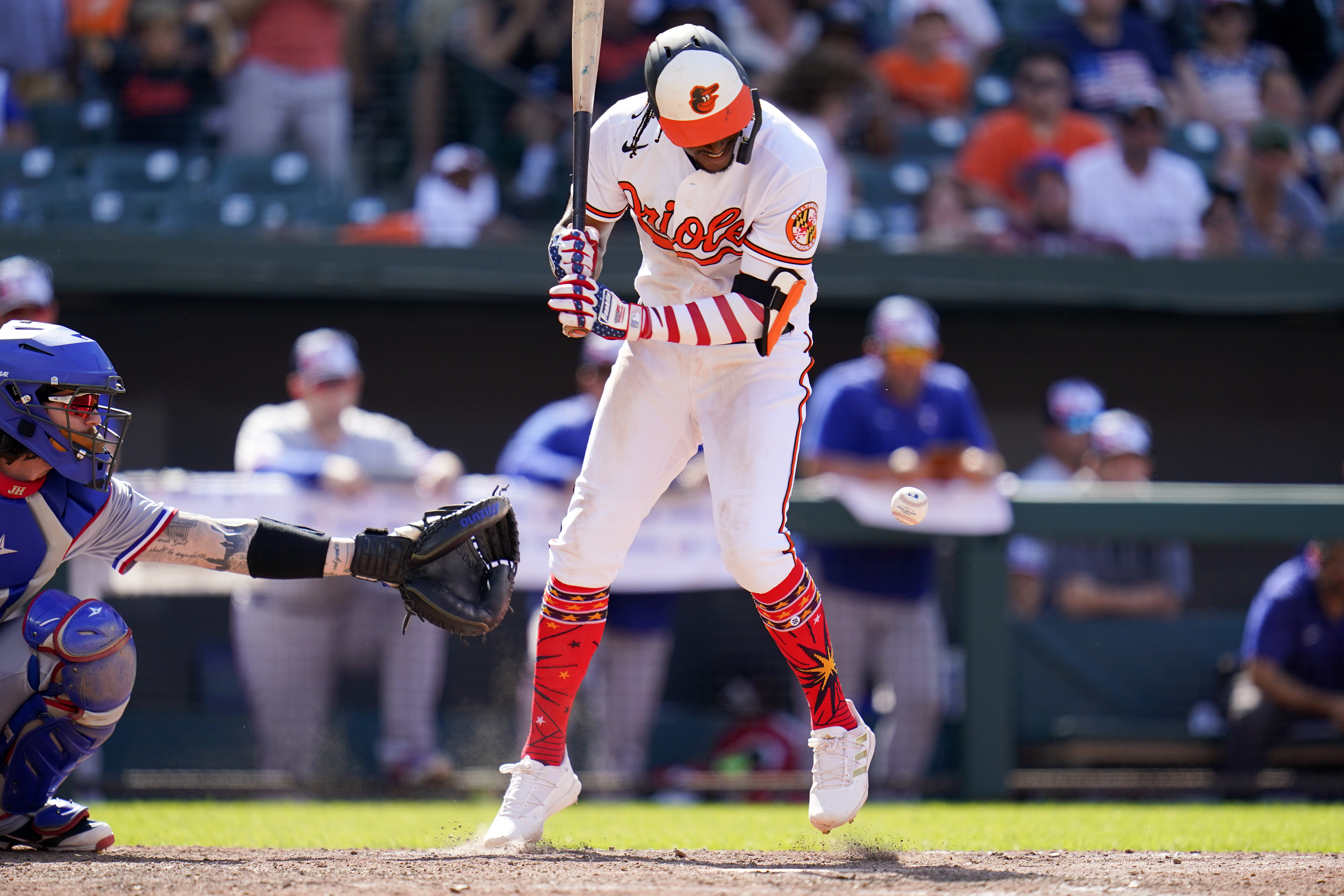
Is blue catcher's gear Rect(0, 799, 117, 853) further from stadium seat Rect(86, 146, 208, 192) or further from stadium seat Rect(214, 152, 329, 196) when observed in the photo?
stadium seat Rect(86, 146, 208, 192)

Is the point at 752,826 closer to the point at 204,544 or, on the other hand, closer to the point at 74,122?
the point at 204,544

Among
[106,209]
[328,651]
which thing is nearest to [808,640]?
[328,651]

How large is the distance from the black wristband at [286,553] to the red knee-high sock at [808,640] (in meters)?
1.14

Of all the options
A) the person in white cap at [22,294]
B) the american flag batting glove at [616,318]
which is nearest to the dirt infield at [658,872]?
the american flag batting glove at [616,318]

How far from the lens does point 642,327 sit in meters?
3.60

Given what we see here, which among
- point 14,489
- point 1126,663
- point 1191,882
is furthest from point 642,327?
point 1126,663

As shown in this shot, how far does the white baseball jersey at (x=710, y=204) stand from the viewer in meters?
3.67

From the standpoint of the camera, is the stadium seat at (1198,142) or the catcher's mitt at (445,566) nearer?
the catcher's mitt at (445,566)

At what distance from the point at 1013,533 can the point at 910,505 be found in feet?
7.26

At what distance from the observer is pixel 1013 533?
6.00m

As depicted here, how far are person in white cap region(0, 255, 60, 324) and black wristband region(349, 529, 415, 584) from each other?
255 cm

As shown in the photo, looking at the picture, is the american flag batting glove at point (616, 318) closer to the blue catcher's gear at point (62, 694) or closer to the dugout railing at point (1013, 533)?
the blue catcher's gear at point (62, 694)

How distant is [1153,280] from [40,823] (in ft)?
22.0

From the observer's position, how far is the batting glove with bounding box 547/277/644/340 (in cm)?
349
